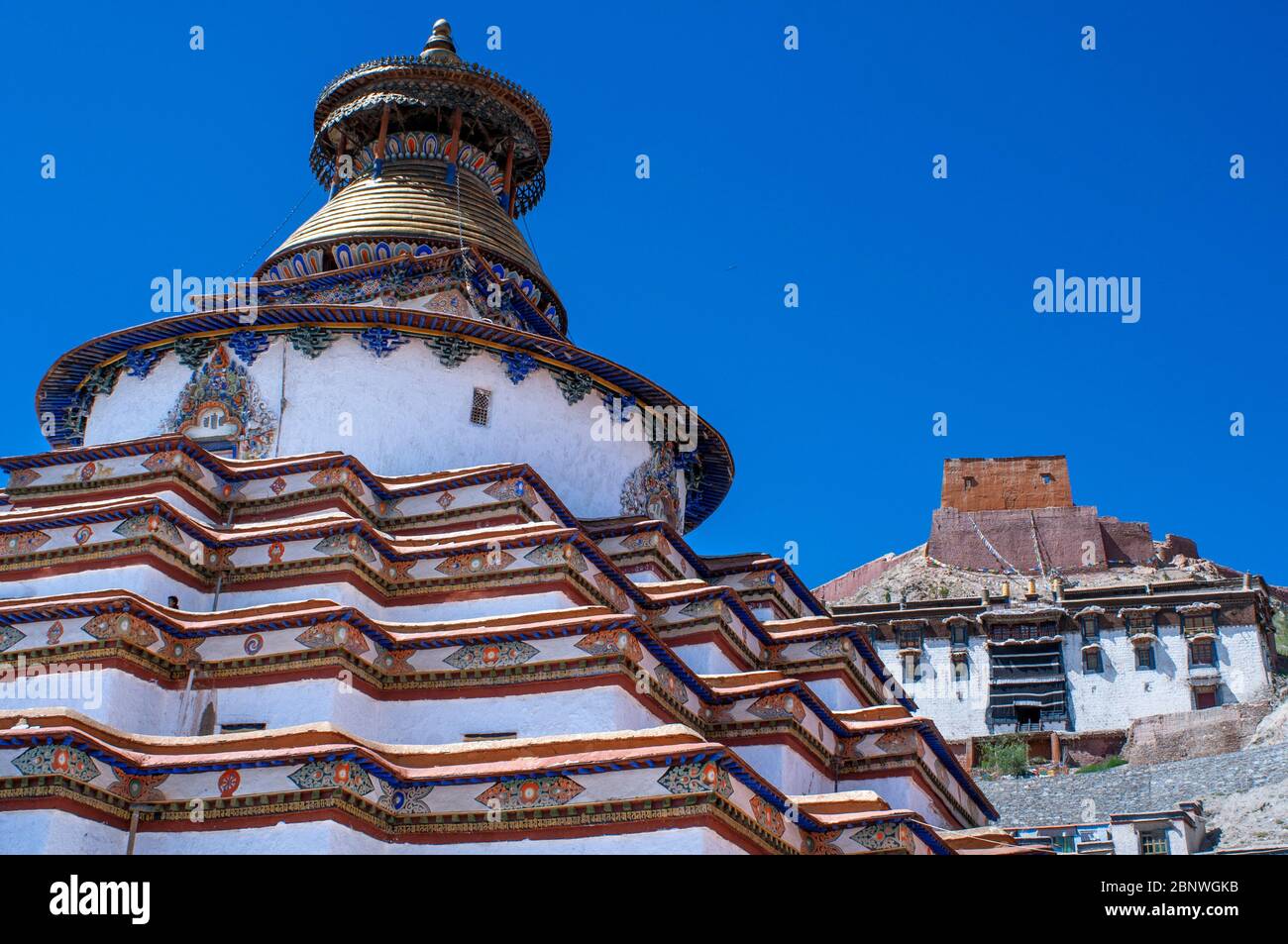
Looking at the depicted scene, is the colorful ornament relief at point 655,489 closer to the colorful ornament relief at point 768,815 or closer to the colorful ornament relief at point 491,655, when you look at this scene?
the colorful ornament relief at point 491,655

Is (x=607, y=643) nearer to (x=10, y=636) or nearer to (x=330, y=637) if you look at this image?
Answer: (x=330, y=637)

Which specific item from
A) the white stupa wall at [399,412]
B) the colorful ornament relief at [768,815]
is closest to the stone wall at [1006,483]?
the white stupa wall at [399,412]

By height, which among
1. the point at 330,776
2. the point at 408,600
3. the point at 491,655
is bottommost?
the point at 330,776

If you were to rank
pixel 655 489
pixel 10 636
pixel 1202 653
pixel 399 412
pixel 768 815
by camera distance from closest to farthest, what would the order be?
pixel 768 815 < pixel 10 636 < pixel 399 412 < pixel 655 489 < pixel 1202 653

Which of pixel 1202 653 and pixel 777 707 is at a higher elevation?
pixel 1202 653

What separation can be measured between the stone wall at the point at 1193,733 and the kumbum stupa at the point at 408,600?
27.0m

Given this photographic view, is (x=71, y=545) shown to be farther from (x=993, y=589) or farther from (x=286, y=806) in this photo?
(x=993, y=589)

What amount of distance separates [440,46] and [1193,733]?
104 feet

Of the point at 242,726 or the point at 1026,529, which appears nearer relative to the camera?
the point at 242,726

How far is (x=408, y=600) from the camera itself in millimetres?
14883

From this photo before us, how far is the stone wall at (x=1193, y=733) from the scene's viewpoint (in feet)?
143

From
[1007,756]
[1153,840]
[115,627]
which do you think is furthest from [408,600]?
[1007,756]

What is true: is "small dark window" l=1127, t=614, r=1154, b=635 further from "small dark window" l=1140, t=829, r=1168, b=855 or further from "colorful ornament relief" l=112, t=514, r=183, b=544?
"colorful ornament relief" l=112, t=514, r=183, b=544
